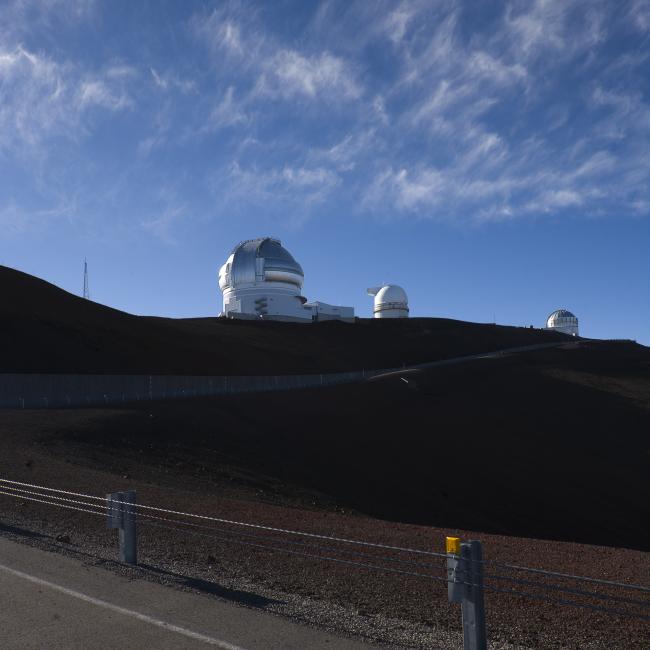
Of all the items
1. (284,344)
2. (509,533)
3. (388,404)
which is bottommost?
(509,533)

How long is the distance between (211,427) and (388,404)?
15.1 m

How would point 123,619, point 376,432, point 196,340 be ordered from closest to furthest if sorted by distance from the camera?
point 123,619, point 376,432, point 196,340

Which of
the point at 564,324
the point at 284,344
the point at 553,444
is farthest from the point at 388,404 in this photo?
the point at 564,324

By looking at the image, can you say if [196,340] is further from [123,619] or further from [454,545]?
[454,545]

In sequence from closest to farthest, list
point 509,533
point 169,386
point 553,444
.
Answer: point 509,533 < point 553,444 < point 169,386

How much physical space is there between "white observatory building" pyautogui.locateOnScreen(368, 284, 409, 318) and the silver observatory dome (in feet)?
61.7

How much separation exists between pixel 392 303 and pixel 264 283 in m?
24.5

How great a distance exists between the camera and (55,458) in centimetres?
2070

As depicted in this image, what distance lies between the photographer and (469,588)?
6148 millimetres

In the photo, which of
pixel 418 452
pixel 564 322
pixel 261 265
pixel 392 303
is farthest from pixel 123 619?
pixel 564 322

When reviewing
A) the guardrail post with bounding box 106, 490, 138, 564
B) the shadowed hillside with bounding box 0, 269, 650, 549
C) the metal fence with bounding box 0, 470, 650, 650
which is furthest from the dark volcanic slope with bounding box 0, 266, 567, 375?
the guardrail post with bounding box 106, 490, 138, 564

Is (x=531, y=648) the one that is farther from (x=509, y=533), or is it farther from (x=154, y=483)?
(x=509, y=533)

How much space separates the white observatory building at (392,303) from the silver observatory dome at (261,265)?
18812 mm

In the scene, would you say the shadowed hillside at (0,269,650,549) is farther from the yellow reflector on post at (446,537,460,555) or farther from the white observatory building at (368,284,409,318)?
the white observatory building at (368,284,409,318)
